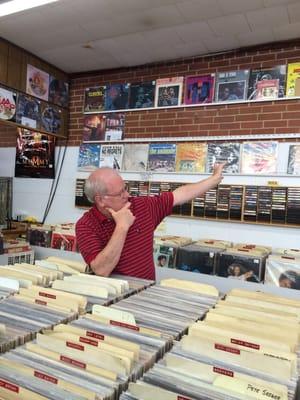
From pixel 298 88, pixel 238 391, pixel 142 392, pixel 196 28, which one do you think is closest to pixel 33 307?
pixel 142 392

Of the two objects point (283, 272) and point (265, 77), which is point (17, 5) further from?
point (283, 272)

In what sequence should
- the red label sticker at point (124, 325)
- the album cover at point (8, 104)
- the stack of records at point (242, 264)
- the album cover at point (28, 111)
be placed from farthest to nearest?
the album cover at point (28, 111)
the album cover at point (8, 104)
the stack of records at point (242, 264)
the red label sticker at point (124, 325)

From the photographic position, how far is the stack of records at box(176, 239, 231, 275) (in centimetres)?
300

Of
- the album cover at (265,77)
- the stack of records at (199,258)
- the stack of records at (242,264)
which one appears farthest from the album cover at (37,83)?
the stack of records at (242,264)

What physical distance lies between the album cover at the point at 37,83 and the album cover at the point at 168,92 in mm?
1358

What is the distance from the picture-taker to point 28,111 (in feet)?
13.8

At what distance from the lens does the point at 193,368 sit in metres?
0.75

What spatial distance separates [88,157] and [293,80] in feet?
8.23

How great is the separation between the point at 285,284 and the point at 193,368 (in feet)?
6.94

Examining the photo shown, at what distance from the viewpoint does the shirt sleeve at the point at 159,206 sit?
7.04 ft

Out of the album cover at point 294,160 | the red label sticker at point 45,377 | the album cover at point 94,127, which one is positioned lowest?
the red label sticker at point 45,377

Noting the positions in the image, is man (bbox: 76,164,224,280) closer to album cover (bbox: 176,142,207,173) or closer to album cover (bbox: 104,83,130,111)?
album cover (bbox: 176,142,207,173)

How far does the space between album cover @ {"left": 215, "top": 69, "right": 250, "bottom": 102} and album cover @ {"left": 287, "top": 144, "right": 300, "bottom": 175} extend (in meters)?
0.73

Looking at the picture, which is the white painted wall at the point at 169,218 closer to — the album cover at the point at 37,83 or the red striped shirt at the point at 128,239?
the album cover at the point at 37,83
